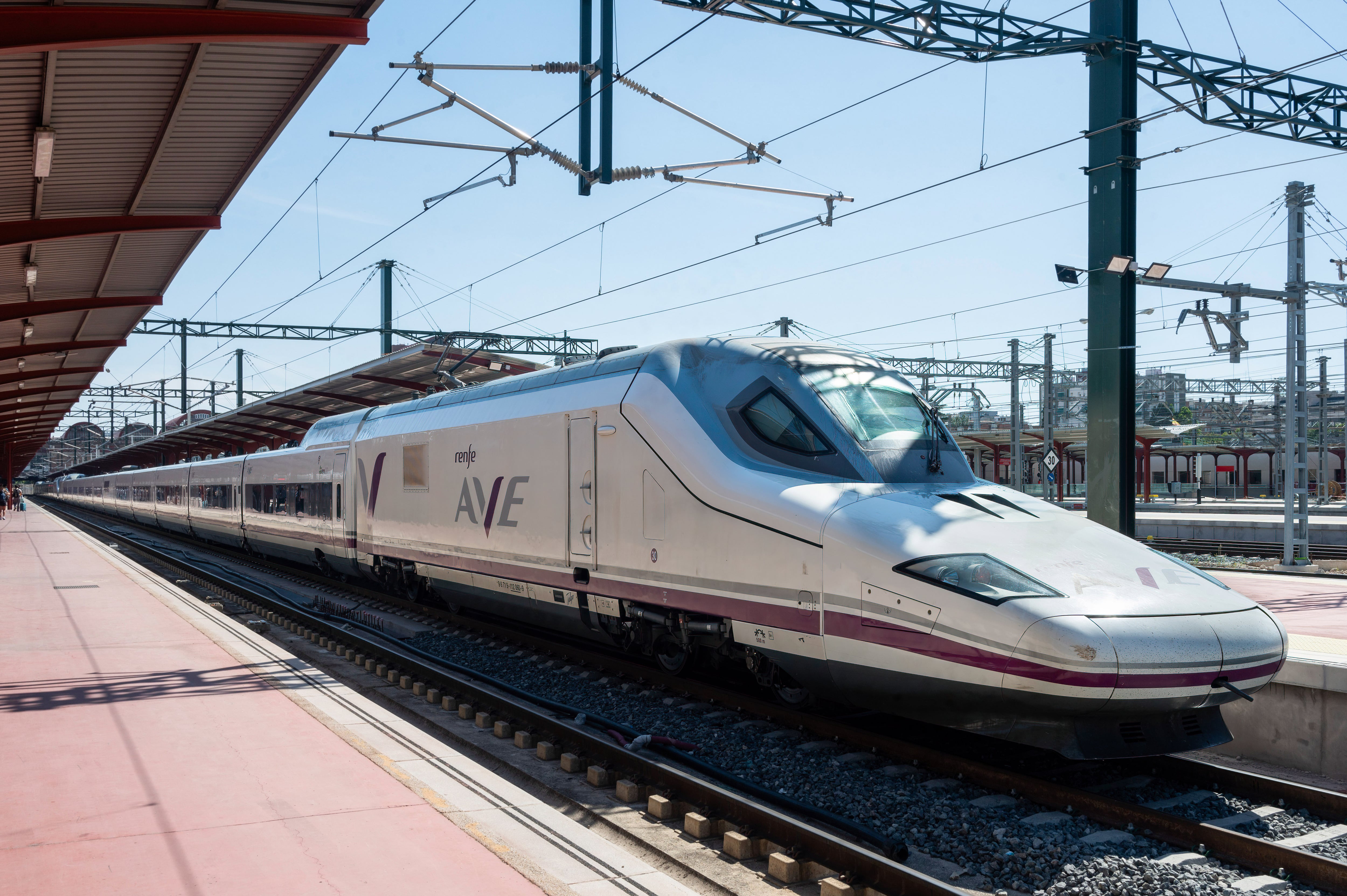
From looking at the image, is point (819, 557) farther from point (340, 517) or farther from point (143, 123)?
point (340, 517)

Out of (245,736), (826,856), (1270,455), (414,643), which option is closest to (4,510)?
(414,643)

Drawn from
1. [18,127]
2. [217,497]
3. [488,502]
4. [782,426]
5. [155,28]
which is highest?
[155,28]

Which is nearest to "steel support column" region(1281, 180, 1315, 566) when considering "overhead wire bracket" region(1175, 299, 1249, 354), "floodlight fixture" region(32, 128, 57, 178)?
"overhead wire bracket" region(1175, 299, 1249, 354)

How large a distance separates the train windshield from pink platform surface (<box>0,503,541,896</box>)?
425 cm

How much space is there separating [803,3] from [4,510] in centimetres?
6033

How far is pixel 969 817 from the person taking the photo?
5641 mm

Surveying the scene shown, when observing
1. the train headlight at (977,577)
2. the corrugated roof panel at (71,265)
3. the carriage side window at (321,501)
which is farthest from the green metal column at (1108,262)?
the corrugated roof panel at (71,265)

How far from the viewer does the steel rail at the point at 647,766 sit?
187 inches

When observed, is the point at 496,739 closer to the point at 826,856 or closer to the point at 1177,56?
the point at 826,856

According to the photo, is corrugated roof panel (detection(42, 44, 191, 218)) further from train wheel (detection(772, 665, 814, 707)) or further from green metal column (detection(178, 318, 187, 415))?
green metal column (detection(178, 318, 187, 415))

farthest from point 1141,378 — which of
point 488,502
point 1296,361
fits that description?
point 488,502

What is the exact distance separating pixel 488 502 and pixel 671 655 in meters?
3.58

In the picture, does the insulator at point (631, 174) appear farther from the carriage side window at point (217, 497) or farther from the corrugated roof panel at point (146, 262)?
the carriage side window at point (217, 497)

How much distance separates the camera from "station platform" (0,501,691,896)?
445 centimetres
